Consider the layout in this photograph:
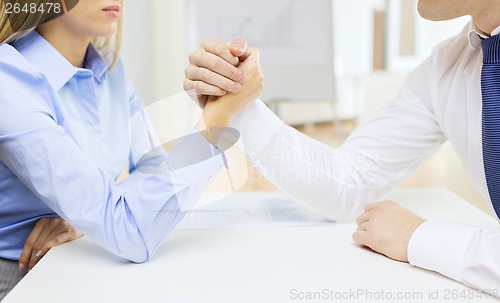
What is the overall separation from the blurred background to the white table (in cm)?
35

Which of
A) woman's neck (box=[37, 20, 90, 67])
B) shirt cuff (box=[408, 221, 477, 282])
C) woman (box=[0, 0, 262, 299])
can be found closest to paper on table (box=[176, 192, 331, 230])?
woman (box=[0, 0, 262, 299])

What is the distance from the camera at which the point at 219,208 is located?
1.19 meters

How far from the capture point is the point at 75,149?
2.76ft

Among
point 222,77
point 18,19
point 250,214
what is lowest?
point 250,214

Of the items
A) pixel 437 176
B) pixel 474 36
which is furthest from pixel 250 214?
pixel 437 176

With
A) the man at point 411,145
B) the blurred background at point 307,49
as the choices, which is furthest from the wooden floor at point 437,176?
the man at point 411,145

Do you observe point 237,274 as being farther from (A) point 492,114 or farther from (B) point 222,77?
(A) point 492,114

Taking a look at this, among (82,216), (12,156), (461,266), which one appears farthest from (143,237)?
(461,266)

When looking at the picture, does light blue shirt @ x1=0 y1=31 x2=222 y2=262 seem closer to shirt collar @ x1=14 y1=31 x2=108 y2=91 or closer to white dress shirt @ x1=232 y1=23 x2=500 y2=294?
shirt collar @ x1=14 y1=31 x2=108 y2=91

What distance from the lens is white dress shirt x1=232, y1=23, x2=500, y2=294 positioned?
108cm

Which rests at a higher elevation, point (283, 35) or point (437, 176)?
point (283, 35)

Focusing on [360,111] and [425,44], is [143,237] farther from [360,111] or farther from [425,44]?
[425,44]

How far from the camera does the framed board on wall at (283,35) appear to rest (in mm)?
2609

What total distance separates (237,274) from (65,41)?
2.08 feet
